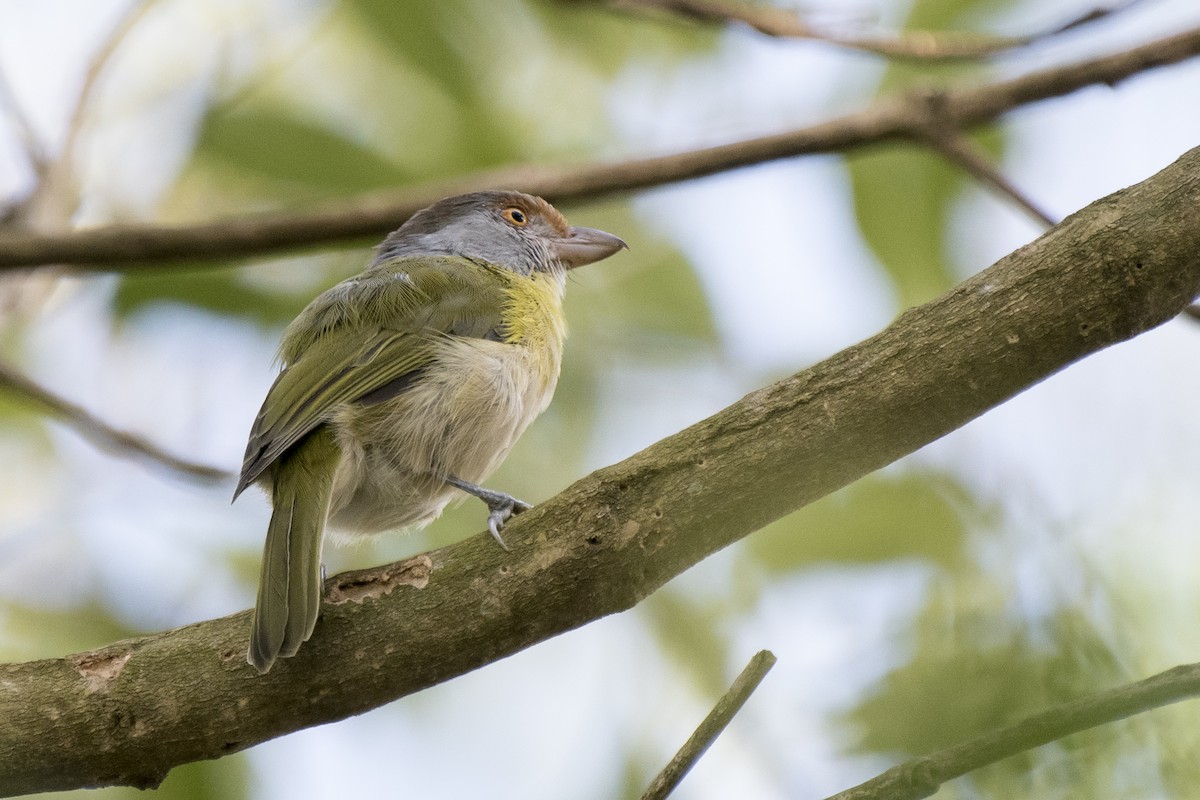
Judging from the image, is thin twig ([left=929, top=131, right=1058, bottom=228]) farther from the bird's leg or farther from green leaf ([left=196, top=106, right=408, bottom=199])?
green leaf ([left=196, top=106, right=408, bottom=199])

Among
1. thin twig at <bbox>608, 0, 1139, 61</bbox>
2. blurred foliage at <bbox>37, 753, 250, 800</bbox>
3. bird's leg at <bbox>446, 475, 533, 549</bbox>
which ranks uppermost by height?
thin twig at <bbox>608, 0, 1139, 61</bbox>

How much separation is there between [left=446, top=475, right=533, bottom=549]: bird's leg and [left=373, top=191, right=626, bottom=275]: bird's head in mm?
1341

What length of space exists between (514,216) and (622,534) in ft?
8.99

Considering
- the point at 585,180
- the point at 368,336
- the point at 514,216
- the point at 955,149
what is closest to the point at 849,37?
the point at 955,149

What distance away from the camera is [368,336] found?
3814 mm

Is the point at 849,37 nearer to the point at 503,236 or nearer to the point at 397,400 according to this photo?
the point at 503,236

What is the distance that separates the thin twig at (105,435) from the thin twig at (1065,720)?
303cm

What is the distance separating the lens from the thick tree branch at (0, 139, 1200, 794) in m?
2.48

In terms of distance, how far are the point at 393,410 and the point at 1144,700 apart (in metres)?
2.54

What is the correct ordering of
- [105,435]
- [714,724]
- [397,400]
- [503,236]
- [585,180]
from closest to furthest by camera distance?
[714,724], [397,400], [105,435], [585,180], [503,236]

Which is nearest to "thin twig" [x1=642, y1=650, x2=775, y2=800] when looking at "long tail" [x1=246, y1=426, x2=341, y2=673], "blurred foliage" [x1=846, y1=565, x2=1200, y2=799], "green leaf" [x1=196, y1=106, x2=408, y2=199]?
"blurred foliage" [x1=846, y1=565, x2=1200, y2=799]

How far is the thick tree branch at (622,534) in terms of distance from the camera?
2480 millimetres

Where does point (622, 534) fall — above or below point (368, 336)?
below

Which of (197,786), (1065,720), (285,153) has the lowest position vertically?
(197,786)
